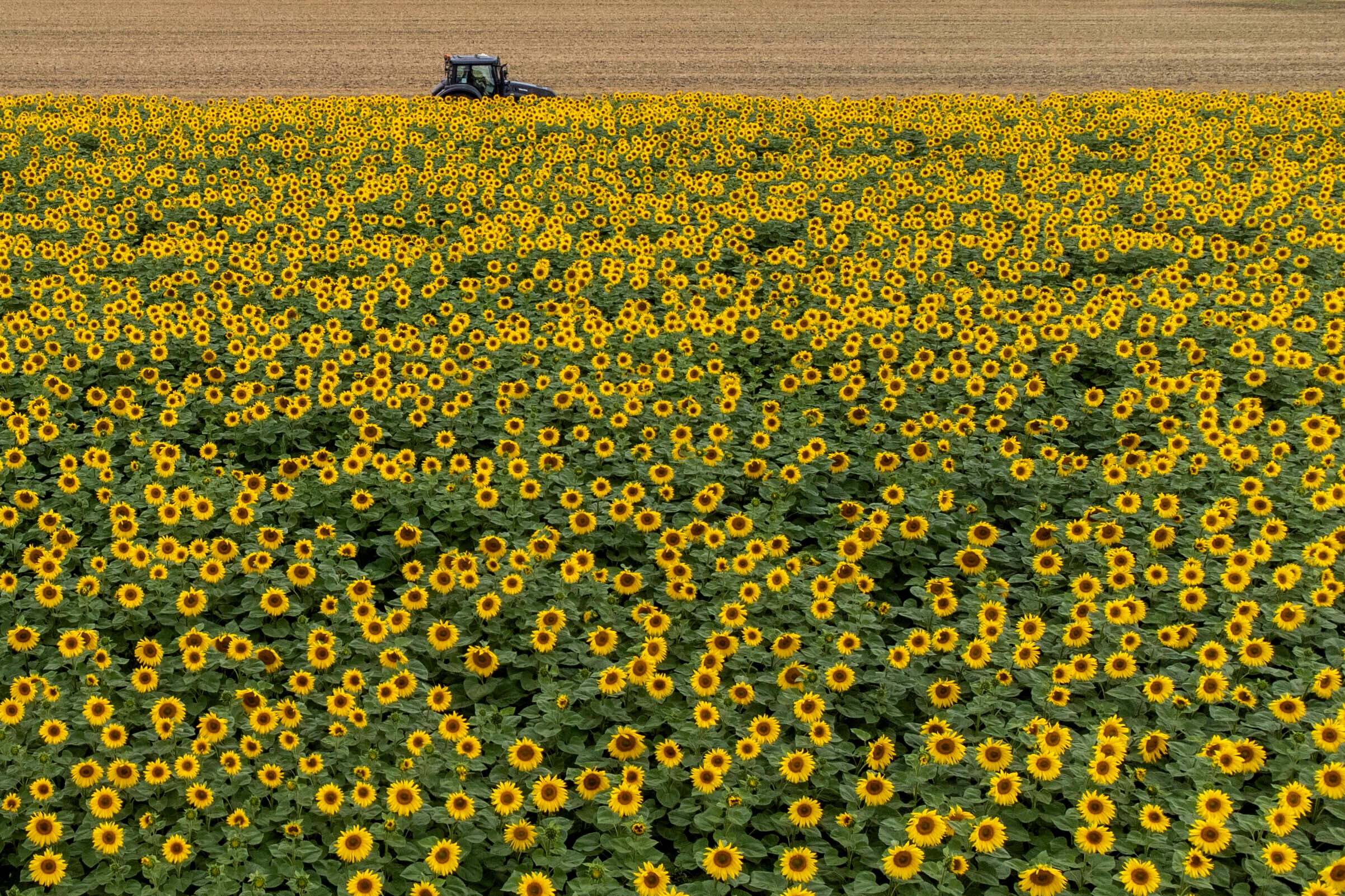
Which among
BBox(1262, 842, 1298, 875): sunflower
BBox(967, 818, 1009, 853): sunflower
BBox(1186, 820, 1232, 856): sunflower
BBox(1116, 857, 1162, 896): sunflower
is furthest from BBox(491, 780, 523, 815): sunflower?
BBox(1262, 842, 1298, 875): sunflower

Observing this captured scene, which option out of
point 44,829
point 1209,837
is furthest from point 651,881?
point 44,829

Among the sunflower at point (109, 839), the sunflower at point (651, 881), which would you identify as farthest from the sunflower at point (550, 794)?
the sunflower at point (109, 839)

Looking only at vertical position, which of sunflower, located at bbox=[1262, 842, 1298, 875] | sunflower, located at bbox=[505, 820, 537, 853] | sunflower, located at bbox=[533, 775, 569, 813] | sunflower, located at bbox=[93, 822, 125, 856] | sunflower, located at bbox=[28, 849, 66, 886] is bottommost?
sunflower, located at bbox=[28, 849, 66, 886]

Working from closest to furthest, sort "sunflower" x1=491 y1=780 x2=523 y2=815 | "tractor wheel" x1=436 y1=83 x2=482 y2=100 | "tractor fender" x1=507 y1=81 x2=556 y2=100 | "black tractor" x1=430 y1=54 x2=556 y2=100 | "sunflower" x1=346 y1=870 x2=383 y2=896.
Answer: "sunflower" x1=346 y1=870 x2=383 y2=896 → "sunflower" x1=491 y1=780 x2=523 y2=815 → "tractor wheel" x1=436 y1=83 x2=482 y2=100 → "black tractor" x1=430 y1=54 x2=556 y2=100 → "tractor fender" x1=507 y1=81 x2=556 y2=100

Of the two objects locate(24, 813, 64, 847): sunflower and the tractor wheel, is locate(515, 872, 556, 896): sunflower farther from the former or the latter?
the tractor wheel

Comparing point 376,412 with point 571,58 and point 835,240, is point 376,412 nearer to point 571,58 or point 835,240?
point 835,240

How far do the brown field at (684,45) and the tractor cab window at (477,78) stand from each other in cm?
708

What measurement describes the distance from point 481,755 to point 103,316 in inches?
290

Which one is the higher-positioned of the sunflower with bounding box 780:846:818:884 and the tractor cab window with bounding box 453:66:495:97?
the tractor cab window with bounding box 453:66:495:97

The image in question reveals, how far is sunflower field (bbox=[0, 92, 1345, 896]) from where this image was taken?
4566 millimetres

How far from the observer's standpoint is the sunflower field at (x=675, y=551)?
4.57 m

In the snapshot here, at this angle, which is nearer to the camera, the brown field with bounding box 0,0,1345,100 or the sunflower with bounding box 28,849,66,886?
the sunflower with bounding box 28,849,66,886

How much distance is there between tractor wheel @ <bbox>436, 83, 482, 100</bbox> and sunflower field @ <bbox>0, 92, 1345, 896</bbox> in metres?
10.7

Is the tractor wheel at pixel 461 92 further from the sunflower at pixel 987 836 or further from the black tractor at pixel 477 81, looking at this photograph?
the sunflower at pixel 987 836
